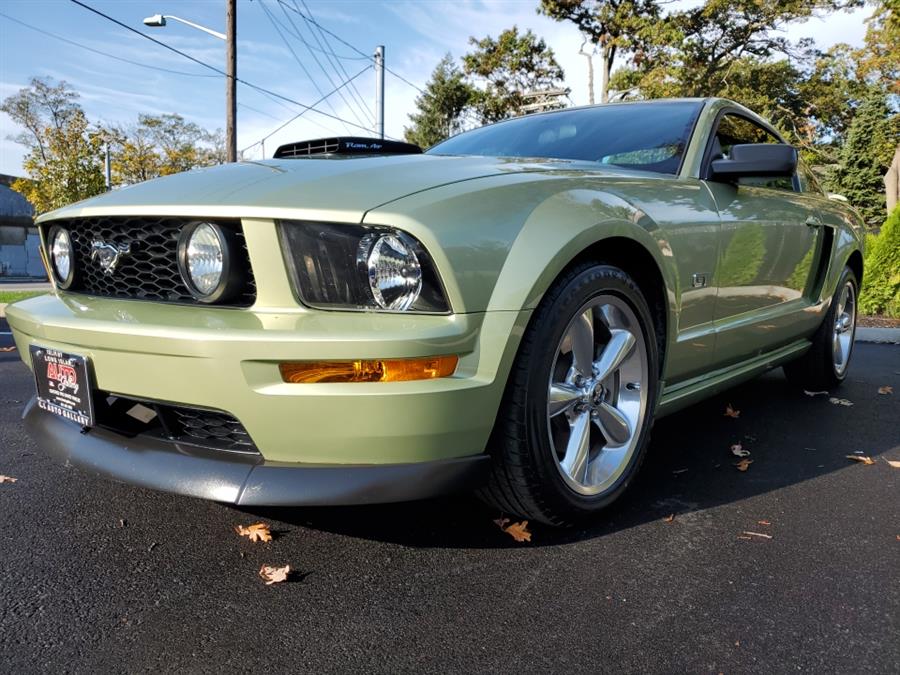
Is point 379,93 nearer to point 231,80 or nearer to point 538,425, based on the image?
point 231,80

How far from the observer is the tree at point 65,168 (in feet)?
92.5

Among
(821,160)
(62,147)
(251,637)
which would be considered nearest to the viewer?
(251,637)

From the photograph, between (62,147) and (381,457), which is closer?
(381,457)

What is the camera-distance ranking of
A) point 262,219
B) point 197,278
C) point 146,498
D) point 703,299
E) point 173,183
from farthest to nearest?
point 703,299, point 146,498, point 173,183, point 197,278, point 262,219

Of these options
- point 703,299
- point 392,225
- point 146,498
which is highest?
point 392,225

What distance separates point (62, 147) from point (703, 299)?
109ft

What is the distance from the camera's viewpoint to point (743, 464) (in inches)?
109

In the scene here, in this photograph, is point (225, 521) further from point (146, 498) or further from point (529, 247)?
point (529, 247)

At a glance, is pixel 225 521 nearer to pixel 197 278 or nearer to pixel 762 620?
pixel 197 278

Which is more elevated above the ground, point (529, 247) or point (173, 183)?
point (173, 183)

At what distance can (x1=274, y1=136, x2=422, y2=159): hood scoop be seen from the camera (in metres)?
2.52

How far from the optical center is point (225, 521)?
212 centimetres

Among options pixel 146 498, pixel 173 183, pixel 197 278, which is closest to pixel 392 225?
pixel 197 278

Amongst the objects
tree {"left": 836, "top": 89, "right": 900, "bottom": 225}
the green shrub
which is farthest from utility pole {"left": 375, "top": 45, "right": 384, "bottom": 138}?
tree {"left": 836, "top": 89, "right": 900, "bottom": 225}
